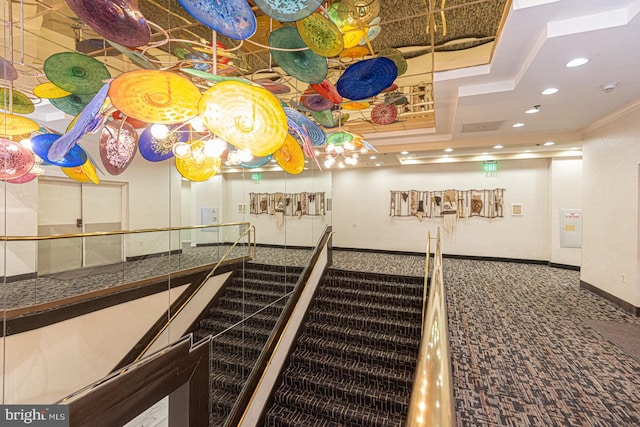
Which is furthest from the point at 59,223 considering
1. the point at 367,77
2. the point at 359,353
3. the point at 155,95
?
the point at 359,353

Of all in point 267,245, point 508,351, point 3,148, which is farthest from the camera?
point 267,245

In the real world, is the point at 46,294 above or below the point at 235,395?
above

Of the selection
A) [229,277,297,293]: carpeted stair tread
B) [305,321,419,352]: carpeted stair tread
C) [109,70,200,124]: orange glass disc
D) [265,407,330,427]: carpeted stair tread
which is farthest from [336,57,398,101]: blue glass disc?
[265,407,330,427]: carpeted stair tread

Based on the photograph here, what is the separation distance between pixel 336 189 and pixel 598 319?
8005 millimetres

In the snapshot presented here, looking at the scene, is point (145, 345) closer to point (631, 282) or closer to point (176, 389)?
point (176, 389)

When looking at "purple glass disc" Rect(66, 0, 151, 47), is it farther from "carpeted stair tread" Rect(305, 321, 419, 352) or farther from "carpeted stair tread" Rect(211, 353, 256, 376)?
"carpeted stair tread" Rect(305, 321, 419, 352)

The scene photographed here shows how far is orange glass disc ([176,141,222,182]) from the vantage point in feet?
7.94

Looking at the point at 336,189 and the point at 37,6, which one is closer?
the point at 37,6

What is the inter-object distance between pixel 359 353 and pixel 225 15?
5.33 metres

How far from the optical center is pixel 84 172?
2.42 metres

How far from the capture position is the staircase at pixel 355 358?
4.45 m

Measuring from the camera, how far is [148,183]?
3.06 m

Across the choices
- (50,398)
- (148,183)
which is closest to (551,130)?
(148,183)

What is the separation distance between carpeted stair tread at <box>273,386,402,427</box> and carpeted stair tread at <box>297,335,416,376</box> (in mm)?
760
